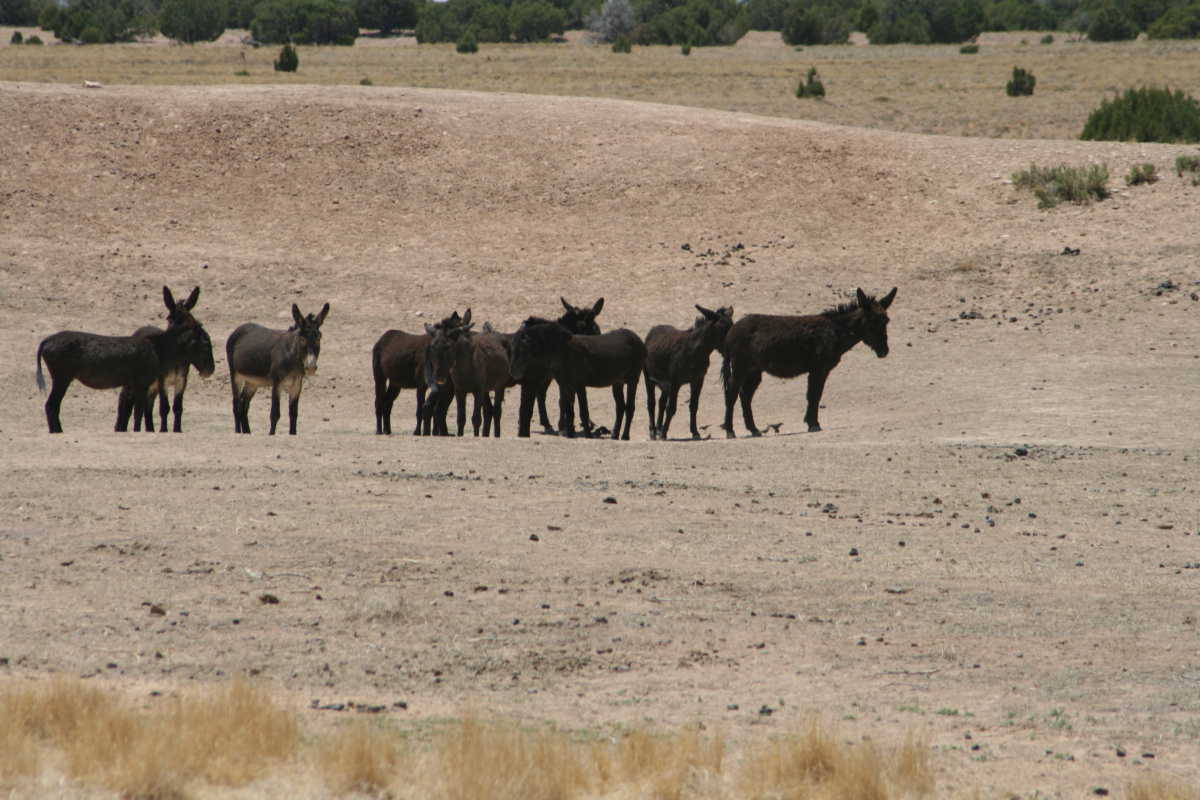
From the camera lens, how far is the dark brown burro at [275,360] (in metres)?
16.7

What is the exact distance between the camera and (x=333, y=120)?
32969 millimetres

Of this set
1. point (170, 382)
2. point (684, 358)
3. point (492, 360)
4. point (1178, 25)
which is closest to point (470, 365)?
point (492, 360)

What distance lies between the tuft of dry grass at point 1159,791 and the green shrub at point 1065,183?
1035 inches

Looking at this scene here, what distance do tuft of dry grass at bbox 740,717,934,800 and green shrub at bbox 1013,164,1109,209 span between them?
86.9 ft

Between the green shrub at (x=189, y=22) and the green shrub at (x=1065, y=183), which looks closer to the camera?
the green shrub at (x=1065, y=183)

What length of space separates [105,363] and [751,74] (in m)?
46.6

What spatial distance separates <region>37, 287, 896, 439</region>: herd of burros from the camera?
16375 mm

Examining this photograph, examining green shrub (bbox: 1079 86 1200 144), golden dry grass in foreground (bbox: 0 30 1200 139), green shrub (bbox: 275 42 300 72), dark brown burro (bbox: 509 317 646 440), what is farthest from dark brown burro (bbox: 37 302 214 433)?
green shrub (bbox: 275 42 300 72)

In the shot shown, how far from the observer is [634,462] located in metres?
13.5

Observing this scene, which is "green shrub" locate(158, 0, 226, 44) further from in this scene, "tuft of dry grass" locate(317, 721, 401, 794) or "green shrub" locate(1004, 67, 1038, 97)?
"tuft of dry grass" locate(317, 721, 401, 794)

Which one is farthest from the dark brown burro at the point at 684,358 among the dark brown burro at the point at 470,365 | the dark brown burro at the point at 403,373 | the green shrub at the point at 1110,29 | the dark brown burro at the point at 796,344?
the green shrub at the point at 1110,29

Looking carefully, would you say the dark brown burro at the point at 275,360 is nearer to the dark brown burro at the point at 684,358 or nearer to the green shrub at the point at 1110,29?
the dark brown burro at the point at 684,358

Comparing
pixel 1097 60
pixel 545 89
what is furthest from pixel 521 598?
pixel 1097 60

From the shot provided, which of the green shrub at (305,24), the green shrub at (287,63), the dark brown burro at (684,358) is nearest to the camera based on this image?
the dark brown burro at (684,358)
